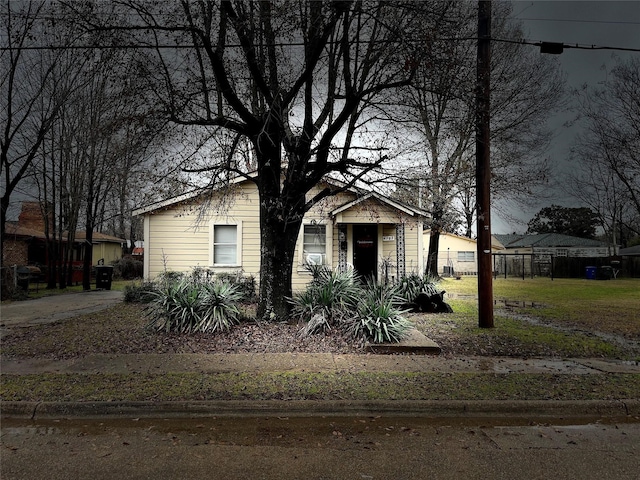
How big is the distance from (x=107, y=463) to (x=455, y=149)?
21061 mm

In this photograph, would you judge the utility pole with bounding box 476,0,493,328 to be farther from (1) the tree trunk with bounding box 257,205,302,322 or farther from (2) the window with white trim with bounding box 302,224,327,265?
(2) the window with white trim with bounding box 302,224,327,265

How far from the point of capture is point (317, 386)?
5773 mm

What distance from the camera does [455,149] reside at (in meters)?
22.1

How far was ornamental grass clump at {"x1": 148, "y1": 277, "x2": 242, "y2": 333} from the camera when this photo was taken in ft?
29.6

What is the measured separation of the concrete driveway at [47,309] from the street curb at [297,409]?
5.72 metres

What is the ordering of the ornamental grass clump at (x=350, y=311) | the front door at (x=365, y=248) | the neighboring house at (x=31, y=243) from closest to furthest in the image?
the ornamental grass clump at (x=350, y=311), the front door at (x=365, y=248), the neighboring house at (x=31, y=243)

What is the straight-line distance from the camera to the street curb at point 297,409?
16.8 feet

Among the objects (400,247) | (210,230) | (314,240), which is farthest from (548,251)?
(210,230)

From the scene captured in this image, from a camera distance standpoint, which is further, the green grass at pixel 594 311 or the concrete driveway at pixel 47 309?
the concrete driveway at pixel 47 309

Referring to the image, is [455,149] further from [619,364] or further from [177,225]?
[619,364]

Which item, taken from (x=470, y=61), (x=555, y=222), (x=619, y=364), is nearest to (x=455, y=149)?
(x=470, y=61)

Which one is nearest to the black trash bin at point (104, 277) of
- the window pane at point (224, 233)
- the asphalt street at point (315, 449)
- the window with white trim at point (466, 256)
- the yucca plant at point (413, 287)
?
the window pane at point (224, 233)

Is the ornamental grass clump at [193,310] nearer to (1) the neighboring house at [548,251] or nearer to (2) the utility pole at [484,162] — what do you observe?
(2) the utility pole at [484,162]

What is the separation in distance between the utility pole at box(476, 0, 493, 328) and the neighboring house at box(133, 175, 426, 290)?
5408mm
